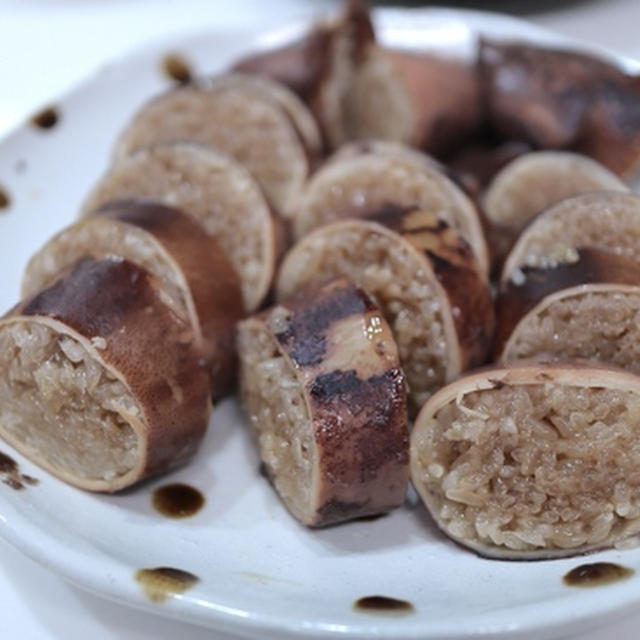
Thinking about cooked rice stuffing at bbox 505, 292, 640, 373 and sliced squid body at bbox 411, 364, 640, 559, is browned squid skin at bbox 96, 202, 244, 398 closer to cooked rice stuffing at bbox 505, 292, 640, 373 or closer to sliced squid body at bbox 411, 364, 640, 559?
sliced squid body at bbox 411, 364, 640, 559

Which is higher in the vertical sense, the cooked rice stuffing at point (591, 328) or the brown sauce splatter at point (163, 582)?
the brown sauce splatter at point (163, 582)

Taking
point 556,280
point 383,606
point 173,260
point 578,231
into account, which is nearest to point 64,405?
point 173,260

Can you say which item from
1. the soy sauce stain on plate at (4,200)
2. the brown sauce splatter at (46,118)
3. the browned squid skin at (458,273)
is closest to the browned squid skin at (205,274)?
the browned squid skin at (458,273)

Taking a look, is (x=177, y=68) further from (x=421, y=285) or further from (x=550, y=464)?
(x=550, y=464)

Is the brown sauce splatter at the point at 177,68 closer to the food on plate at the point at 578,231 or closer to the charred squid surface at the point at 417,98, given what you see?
the charred squid surface at the point at 417,98

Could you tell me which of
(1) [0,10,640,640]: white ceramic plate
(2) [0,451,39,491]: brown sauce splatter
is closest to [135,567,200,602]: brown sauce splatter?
(1) [0,10,640,640]: white ceramic plate

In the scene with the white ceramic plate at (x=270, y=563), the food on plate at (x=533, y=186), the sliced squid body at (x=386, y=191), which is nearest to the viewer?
the white ceramic plate at (x=270, y=563)
